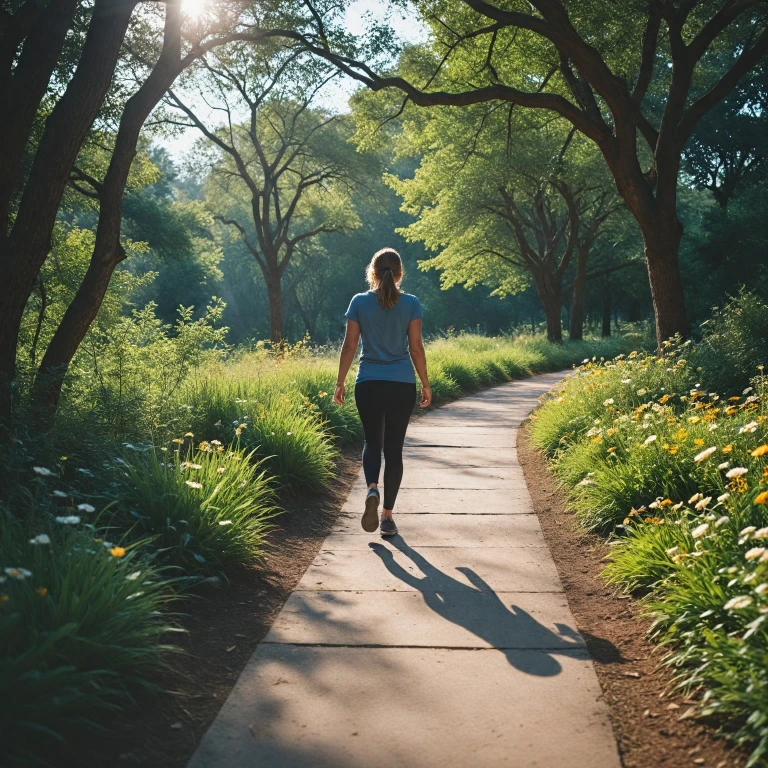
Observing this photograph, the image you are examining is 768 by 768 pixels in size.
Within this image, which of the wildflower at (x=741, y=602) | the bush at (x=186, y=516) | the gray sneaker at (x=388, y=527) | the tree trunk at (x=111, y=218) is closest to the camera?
the wildflower at (x=741, y=602)

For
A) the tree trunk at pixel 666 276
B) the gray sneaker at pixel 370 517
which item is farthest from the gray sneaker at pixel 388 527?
the tree trunk at pixel 666 276

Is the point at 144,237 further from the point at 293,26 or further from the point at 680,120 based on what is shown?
the point at 680,120

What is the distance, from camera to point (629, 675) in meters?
3.72

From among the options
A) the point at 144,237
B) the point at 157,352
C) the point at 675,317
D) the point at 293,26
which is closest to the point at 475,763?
the point at 157,352

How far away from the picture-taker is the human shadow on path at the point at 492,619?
12.8 feet

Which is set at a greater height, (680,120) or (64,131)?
(680,120)

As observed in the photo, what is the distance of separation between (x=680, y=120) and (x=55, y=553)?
11.9 metres

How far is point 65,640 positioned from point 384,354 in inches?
129

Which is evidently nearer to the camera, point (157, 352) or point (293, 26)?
point (157, 352)

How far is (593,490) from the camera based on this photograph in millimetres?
6102

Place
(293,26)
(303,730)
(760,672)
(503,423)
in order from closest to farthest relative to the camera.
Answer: (760,672)
(303,730)
(503,423)
(293,26)

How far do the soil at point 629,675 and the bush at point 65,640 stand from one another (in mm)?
2015

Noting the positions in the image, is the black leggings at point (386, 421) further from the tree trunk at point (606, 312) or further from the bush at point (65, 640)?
the tree trunk at point (606, 312)

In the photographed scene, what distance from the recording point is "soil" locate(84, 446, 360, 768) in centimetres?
301
